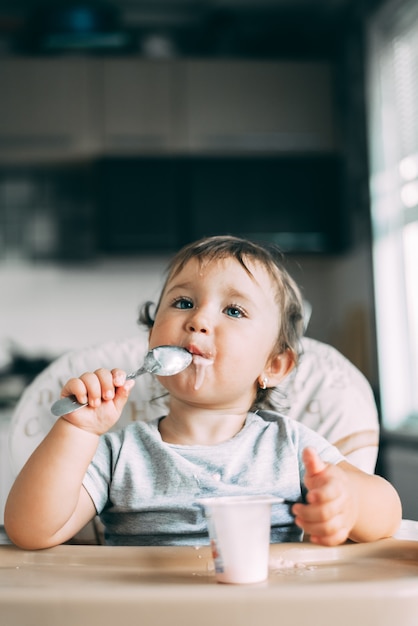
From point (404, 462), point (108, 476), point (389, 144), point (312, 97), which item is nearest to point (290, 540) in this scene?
point (108, 476)

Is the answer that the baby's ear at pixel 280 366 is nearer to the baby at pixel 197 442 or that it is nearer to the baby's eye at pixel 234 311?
the baby at pixel 197 442

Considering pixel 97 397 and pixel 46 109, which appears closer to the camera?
pixel 97 397

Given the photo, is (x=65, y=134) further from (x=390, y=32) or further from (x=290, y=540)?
(x=290, y=540)

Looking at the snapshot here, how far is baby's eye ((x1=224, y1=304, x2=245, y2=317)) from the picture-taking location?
101 centimetres

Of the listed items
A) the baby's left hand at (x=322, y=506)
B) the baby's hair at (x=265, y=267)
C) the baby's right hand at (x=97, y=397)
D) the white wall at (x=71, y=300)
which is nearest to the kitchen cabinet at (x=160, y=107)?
the white wall at (x=71, y=300)

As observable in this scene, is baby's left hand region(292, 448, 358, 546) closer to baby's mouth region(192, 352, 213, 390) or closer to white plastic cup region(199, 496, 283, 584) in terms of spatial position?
white plastic cup region(199, 496, 283, 584)

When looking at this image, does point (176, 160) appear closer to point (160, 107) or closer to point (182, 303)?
point (160, 107)

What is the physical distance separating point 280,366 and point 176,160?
2.53 meters

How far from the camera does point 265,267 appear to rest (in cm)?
107

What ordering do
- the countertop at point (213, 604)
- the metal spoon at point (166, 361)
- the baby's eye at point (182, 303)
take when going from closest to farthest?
the countertop at point (213, 604) → the metal spoon at point (166, 361) → the baby's eye at point (182, 303)

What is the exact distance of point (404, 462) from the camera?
9.27ft

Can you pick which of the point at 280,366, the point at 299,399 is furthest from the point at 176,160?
the point at 280,366

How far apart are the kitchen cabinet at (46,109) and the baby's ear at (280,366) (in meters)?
2.57

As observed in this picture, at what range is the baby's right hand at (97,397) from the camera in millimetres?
815
